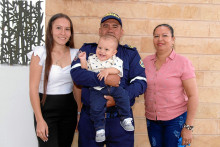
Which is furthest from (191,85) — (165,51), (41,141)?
(41,141)

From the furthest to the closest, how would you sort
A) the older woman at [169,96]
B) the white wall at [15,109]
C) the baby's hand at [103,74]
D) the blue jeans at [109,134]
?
1. the white wall at [15,109]
2. the older woman at [169,96]
3. the blue jeans at [109,134]
4. the baby's hand at [103,74]

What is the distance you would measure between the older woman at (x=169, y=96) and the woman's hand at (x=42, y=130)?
3.36 ft

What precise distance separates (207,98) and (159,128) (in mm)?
1360

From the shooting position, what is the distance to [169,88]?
1.86 metres

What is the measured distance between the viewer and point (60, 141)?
1.93 metres

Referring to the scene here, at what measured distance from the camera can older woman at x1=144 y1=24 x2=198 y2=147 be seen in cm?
180

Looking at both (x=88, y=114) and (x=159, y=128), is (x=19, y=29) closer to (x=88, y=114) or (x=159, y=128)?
(x=88, y=114)

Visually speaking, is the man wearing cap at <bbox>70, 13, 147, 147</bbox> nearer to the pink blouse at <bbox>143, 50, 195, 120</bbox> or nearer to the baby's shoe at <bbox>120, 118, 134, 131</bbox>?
Result: the baby's shoe at <bbox>120, 118, 134, 131</bbox>

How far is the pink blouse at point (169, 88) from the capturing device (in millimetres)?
1835

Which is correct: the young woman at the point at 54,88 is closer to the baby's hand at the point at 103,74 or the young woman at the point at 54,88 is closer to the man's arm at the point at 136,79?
the baby's hand at the point at 103,74

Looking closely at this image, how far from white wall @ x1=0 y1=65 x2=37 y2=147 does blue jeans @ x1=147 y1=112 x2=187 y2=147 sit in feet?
5.79

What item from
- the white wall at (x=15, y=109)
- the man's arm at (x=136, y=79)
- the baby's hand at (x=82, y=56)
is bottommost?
the white wall at (x=15, y=109)

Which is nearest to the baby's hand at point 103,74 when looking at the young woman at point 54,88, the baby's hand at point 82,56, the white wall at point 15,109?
the baby's hand at point 82,56

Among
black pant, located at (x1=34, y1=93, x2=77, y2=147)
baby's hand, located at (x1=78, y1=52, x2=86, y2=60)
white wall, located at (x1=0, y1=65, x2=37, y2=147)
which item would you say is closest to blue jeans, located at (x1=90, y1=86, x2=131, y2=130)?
baby's hand, located at (x1=78, y1=52, x2=86, y2=60)
